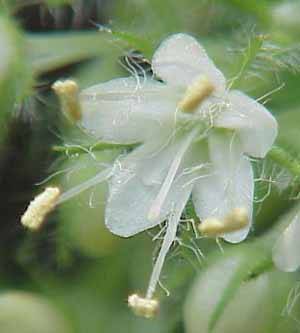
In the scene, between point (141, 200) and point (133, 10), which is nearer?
point (141, 200)

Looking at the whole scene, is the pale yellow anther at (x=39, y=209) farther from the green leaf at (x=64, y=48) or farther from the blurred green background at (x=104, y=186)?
the green leaf at (x=64, y=48)

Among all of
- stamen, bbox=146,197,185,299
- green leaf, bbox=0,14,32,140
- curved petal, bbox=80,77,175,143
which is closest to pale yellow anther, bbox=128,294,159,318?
stamen, bbox=146,197,185,299

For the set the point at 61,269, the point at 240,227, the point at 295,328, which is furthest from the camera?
the point at 61,269

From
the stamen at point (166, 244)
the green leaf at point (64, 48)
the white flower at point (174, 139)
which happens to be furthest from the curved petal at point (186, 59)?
the green leaf at point (64, 48)

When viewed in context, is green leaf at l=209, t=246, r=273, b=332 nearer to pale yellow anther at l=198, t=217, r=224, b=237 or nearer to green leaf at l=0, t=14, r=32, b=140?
pale yellow anther at l=198, t=217, r=224, b=237

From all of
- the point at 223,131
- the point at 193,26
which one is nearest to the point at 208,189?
the point at 223,131

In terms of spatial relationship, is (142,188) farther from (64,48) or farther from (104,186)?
(64,48)

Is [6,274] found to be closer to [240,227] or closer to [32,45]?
[32,45]
